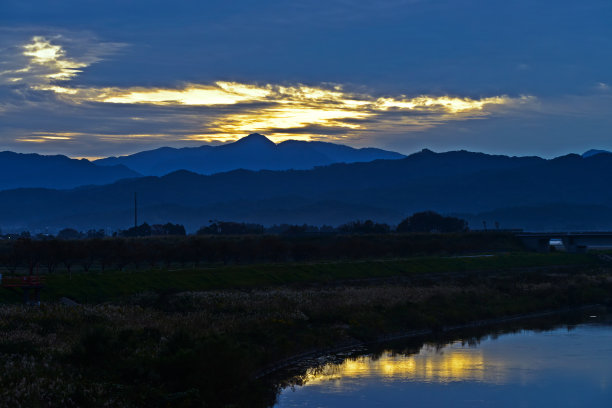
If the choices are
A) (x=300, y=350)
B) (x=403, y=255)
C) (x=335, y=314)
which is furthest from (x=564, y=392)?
(x=403, y=255)

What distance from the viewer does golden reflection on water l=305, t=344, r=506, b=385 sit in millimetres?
37906

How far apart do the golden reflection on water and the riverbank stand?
270 centimetres

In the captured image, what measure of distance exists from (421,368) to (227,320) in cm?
1074

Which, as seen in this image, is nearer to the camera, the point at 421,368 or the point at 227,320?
the point at 421,368

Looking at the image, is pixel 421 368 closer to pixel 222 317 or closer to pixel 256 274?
pixel 222 317

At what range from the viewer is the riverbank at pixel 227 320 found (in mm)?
27797

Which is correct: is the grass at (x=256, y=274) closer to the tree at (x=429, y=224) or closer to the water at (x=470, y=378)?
the water at (x=470, y=378)

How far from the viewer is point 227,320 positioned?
1676 inches

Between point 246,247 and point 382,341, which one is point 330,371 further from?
point 246,247

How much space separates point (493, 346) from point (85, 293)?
26013 mm

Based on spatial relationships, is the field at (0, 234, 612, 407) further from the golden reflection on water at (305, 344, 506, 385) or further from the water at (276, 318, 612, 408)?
the water at (276, 318, 612, 408)

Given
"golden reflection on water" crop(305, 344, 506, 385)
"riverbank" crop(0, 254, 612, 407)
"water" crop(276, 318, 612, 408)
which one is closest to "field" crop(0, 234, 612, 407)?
"riverbank" crop(0, 254, 612, 407)

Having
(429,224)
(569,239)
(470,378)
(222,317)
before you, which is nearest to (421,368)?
(470,378)

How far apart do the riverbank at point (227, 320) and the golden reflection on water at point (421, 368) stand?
2699mm
